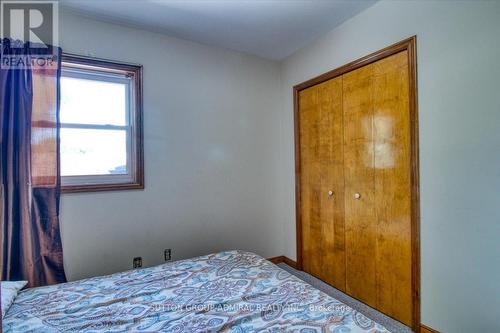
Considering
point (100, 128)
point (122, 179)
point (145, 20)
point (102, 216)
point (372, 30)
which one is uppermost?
point (145, 20)

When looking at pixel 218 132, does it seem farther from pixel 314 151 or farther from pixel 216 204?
pixel 314 151

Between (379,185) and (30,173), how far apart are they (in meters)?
2.67

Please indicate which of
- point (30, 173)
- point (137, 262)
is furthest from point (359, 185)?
point (30, 173)

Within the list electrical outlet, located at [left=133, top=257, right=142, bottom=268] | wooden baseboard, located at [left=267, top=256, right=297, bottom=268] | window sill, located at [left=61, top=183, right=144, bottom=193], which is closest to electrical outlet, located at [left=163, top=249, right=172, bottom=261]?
electrical outlet, located at [left=133, top=257, right=142, bottom=268]

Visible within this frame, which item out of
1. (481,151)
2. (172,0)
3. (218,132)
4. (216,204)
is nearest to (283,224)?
(216,204)

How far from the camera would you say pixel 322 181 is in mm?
2801

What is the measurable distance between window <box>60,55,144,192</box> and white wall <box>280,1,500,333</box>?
87.9 inches

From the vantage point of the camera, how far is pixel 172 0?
2154 mm

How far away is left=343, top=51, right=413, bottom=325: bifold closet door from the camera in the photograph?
209cm

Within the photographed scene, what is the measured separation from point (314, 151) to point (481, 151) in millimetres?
1413

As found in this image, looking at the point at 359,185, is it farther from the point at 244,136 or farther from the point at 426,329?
the point at 244,136

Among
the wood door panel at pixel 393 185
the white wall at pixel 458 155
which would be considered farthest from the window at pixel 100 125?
the white wall at pixel 458 155

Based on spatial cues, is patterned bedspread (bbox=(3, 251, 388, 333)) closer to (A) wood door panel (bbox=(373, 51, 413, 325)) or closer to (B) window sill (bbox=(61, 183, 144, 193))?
(B) window sill (bbox=(61, 183, 144, 193))

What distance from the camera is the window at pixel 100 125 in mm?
2326
